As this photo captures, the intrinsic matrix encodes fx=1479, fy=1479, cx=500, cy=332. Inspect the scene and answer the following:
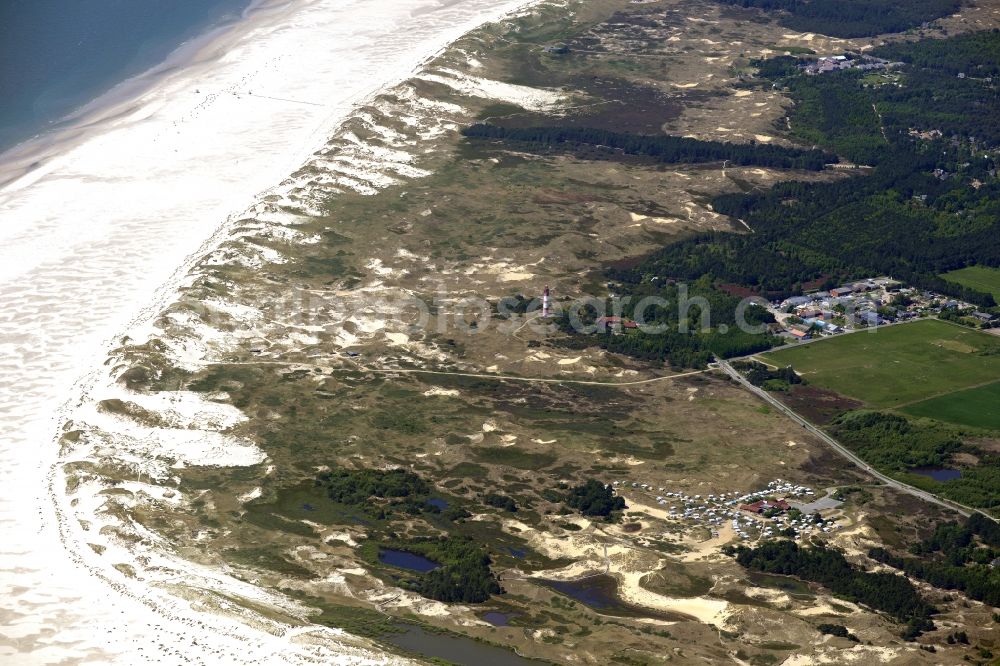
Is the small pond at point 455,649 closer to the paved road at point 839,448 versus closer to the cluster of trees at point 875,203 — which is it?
the paved road at point 839,448

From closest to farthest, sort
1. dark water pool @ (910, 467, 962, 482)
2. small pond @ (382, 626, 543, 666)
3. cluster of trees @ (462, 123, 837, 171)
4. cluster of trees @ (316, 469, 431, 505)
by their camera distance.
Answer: small pond @ (382, 626, 543, 666)
cluster of trees @ (316, 469, 431, 505)
dark water pool @ (910, 467, 962, 482)
cluster of trees @ (462, 123, 837, 171)

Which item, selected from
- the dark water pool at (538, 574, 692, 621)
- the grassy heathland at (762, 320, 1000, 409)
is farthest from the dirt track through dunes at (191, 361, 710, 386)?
the dark water pool at (538, 574, 692, 621)

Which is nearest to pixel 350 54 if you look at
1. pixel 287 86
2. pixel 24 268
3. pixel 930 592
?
pixel 287 86

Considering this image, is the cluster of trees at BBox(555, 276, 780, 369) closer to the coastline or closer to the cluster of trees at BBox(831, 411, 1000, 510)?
the cluster of trees at BBox(831, 411, 1000, 510)

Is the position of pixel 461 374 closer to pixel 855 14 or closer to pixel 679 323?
pixel 679 323

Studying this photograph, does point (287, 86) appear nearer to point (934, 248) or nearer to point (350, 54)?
point (350, 54)

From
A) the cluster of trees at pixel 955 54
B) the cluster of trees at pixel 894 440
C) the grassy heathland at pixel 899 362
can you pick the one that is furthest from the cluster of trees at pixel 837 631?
the cluster of trees at pixel 955 54

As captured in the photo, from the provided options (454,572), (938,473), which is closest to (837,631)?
(454,572)
